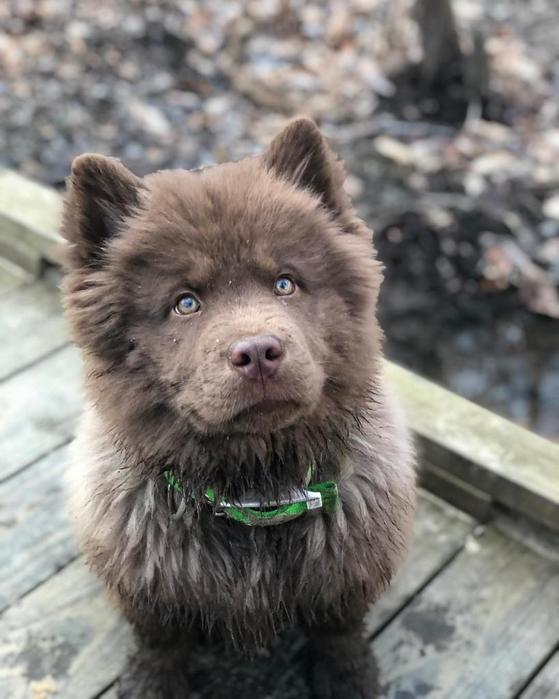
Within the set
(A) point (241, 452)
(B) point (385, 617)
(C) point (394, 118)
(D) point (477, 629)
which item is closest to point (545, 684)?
(D) point (477, 629)

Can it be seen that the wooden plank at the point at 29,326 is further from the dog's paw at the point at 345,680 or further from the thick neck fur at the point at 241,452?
the dog's paw at the point at 345,680

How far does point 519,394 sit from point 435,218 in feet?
3.10

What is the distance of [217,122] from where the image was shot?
16.3 ft

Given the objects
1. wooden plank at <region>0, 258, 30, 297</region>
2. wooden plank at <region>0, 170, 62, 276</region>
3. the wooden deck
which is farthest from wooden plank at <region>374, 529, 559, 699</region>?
wooden plank at <region>0, 258, 30, 297</region>

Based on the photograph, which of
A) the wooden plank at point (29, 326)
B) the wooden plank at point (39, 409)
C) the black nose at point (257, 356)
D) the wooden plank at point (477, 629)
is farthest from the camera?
the wooden plank at point (29, 326)

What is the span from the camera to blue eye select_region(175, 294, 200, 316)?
1.75 metres

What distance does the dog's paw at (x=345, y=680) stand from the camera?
89.0 inches

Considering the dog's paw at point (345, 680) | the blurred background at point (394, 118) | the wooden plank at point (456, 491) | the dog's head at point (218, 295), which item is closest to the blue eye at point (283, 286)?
the dog's head at point (218, 295)

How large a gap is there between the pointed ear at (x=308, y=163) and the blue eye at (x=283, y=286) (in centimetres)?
24

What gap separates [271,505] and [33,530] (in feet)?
3.42

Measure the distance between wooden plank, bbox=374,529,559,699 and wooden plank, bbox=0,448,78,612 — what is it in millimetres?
968

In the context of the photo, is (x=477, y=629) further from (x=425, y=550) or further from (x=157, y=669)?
(x=157, y=669)

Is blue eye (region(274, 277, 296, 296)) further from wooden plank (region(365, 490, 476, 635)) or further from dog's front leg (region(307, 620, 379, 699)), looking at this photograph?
wooden plank (region(365, 490, 476, 635))

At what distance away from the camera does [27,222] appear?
3.43 m
